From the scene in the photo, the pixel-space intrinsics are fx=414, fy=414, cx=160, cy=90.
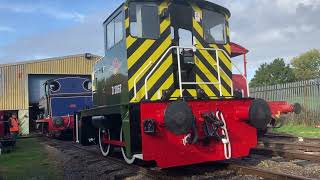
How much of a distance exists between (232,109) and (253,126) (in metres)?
0.45

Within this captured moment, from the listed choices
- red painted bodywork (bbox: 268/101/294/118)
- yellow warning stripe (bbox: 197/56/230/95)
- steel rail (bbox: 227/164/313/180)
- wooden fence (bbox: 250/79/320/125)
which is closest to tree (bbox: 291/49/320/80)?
wooden fence (bbox: 250/79/320/125)

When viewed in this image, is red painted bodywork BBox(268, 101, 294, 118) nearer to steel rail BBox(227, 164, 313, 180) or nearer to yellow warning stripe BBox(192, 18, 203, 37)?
yellow warning stripe BBox(192, 18, 203, 37)

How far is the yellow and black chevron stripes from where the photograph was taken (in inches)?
284

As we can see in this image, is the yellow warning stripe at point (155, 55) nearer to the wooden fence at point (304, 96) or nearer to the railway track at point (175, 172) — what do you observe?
the railway track at point (175, 172)

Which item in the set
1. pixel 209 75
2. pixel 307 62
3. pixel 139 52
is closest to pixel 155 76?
pixel 139 52

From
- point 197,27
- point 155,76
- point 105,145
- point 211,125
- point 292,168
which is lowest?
point 292,168

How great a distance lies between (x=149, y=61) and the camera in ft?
24.0

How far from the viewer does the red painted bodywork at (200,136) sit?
21.0 ft

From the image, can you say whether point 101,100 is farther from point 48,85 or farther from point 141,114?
point 48,85

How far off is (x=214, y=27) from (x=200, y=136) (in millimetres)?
2456

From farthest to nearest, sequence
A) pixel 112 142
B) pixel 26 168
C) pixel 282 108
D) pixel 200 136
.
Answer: pixel 282 108 → pixel 26 168 → pixel 112 142 → pixel 200 136

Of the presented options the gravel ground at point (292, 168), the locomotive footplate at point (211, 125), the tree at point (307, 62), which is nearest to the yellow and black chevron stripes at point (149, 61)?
the locomotive footplate at point (211, 125)

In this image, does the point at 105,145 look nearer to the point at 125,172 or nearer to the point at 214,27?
the point at 125,172

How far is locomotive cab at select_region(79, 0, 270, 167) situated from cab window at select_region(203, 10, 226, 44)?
2 cm
